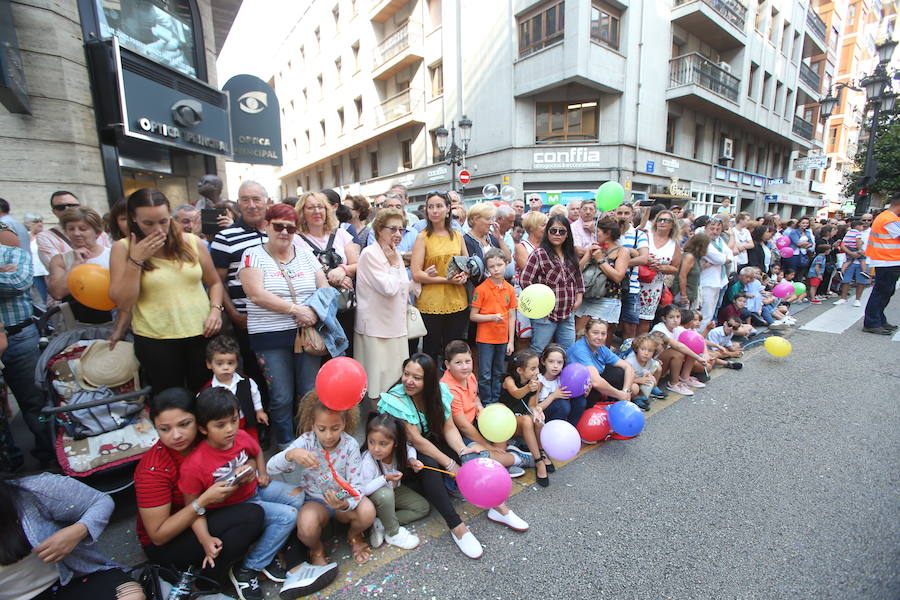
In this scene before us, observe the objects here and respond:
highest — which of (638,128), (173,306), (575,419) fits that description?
(638,128)

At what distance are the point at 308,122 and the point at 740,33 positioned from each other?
964 inches

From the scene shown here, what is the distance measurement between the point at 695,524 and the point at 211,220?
435cm

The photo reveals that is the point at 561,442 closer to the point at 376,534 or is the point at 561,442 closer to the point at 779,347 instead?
the point at 376,534

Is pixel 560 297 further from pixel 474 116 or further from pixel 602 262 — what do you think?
pixel 474 116

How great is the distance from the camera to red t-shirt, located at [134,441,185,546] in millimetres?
1878

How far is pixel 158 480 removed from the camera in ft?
6.26

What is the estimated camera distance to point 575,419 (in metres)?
3.39

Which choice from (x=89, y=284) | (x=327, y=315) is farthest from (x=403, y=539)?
(x=89, y=284)

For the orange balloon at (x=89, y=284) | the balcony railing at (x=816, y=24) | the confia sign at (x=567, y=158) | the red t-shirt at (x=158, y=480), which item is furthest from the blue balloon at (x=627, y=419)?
the balcony railing at (x=816, y=24)

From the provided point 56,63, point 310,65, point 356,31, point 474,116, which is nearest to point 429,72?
point 474,116

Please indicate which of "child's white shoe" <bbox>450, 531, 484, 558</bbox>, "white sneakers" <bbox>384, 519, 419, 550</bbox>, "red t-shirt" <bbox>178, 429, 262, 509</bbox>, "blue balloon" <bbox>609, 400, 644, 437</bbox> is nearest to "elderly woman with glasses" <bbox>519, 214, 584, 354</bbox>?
"blue balloon" <bbox>609, 400, 644, 437</bbox>

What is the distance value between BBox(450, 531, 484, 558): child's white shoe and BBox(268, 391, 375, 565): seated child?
1.70ft

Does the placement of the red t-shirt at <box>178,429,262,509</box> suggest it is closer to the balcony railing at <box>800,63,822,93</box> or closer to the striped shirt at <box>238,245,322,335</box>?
the striped shirt at <box>238,245,322,335</box>

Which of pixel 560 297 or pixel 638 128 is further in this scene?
pixel 638 128
